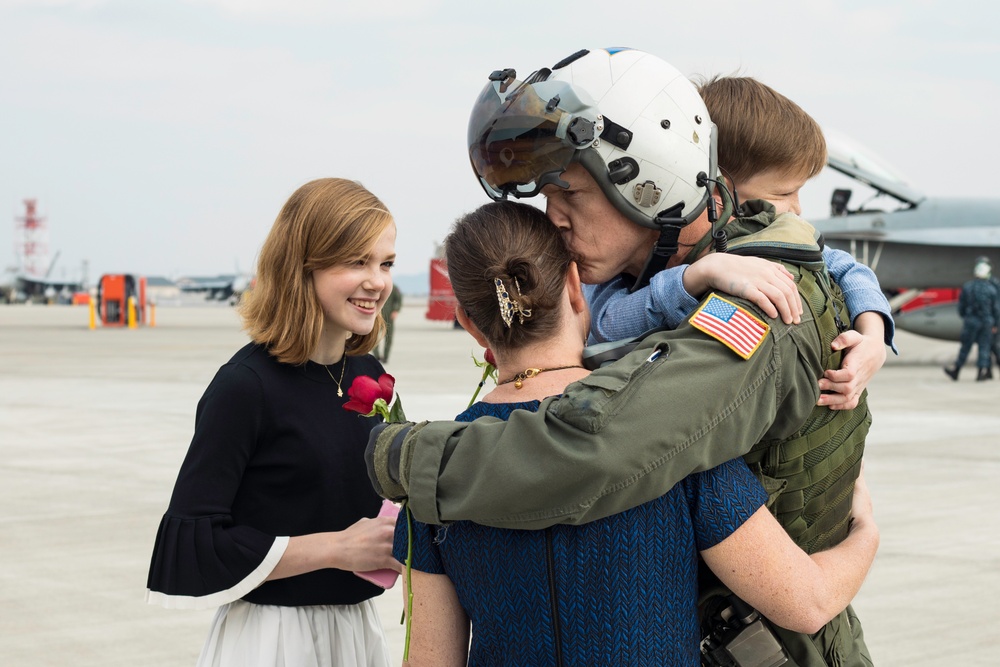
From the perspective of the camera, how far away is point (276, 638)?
2.67m

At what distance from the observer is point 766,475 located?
5.84 ft

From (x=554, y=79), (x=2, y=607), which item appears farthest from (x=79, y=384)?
(x=554, y=79)

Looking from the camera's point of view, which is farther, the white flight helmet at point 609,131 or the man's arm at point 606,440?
the white flight helmet at point 609,131

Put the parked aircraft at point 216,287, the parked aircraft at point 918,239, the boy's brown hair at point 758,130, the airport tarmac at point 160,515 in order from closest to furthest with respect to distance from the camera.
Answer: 1. the boy's brown hair at point 758,130
2. the airport tarmac at point 160,515
3. the parked aircraft at point 918,239
4. the parked aircraft at point 216,287

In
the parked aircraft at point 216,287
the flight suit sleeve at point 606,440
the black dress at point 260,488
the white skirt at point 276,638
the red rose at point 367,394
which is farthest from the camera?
the parked aircraft at point 216,287

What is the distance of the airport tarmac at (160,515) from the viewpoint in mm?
5227

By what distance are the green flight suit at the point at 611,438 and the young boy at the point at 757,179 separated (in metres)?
0.25

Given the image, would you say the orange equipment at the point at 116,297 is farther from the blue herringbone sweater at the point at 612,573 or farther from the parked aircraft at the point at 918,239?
the blue herringbone sweater at the point at 612,573

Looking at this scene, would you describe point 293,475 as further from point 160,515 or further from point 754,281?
point 160,515

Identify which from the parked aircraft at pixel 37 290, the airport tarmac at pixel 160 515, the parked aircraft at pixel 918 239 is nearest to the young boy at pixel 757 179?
the airport tarmac at pixel 160 515

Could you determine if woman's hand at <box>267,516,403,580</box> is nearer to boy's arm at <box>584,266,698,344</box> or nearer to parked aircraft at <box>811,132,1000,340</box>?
boy's arm at <box>584,266,698,344</box>

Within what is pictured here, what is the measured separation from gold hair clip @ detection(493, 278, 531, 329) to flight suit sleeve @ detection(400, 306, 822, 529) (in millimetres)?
182

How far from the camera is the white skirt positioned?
2.65m

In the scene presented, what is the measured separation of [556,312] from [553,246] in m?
0.11
